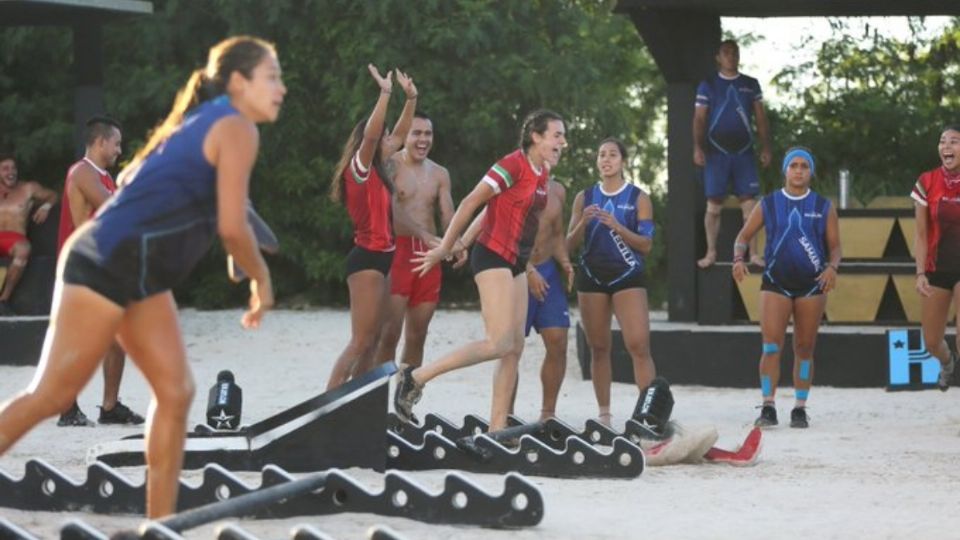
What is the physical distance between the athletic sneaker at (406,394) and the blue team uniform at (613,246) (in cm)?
176

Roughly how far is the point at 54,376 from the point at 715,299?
31.5 feet

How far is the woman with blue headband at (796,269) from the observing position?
11953 millimetres

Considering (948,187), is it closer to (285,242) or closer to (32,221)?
(32,221)

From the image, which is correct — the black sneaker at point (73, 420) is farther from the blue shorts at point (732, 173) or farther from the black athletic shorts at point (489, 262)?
the blue shorts at point (732, 173)

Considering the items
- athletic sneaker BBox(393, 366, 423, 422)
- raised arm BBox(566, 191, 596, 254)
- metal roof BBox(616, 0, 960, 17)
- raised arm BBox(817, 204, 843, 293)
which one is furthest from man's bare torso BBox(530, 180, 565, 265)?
metal roof BBox(616, 0, 960, 17)

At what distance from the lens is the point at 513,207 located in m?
10.1

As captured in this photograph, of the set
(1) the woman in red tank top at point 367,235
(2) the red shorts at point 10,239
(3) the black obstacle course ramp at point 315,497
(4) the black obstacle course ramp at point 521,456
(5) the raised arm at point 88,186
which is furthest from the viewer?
(2) the red shorts at point 10,239

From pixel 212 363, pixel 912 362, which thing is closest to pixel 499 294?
pixel 912 362

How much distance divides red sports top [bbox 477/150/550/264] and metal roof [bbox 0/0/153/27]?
708 cm

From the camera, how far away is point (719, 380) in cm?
1488

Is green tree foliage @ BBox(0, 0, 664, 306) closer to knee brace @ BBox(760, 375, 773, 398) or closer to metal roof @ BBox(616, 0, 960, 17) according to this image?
metal roof @ BBox(616, 0, 960, 17)

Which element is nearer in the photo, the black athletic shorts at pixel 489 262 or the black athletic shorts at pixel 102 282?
the black athletic shorts at pixel 102 282

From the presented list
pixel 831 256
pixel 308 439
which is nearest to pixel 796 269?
pixel 831 256

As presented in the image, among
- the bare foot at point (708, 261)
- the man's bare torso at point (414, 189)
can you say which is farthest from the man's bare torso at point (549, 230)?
the bare foot at point (708, 261)
